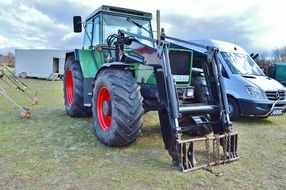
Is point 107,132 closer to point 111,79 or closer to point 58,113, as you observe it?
point 111,79

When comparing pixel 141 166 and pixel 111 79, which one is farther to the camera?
pixel 111 79

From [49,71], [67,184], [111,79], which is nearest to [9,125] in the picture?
[111,79]

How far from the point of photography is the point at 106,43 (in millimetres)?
6695

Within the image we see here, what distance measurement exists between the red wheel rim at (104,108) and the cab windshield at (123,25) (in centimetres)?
166

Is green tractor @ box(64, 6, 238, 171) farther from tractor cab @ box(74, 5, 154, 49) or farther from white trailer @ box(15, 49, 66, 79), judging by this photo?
white trailer @ box(15, 49, 66, 79)

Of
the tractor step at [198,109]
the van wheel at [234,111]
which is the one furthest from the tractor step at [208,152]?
the van wheel at [234,111]

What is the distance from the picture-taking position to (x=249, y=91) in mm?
8055

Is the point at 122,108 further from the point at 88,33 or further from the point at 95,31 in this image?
the point at 88,33

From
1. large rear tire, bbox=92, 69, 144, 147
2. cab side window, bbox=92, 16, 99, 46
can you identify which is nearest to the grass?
large rear tire, bbox=92, 69, 144, 147

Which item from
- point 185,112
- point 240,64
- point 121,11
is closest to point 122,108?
point 185,112

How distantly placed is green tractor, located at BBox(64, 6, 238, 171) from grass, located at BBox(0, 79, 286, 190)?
0.26 metres

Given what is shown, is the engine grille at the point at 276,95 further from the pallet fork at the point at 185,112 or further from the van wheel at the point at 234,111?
the pallet fork at the point at 185,112

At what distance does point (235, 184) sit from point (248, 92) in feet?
15.6

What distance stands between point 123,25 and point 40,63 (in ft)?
71.3
